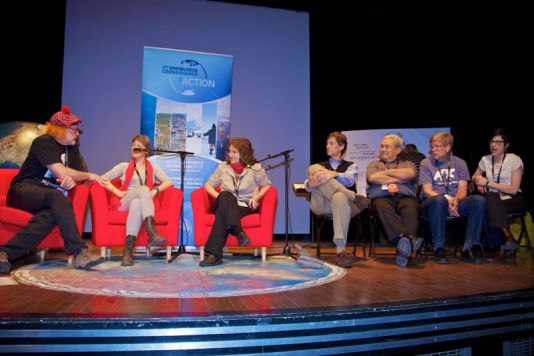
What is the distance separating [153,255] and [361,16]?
491 cm

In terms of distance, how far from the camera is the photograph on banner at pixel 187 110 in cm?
532

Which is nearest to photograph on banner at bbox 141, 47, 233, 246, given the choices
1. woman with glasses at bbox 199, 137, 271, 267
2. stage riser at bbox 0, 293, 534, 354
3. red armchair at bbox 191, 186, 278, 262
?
woman with glasses at bbox 199, 137, 271, 267

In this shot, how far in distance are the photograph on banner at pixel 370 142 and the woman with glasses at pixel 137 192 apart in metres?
3.45

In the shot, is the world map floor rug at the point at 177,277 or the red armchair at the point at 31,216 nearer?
the world map floor rug at the point at 177,277

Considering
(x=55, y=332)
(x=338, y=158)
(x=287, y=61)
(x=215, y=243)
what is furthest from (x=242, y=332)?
(x=287, y=61)

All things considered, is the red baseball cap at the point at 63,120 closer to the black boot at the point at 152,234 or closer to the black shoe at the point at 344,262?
the black boot at the point at 152,234

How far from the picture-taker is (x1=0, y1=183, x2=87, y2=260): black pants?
303cm

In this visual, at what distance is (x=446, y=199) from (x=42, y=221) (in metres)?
3.42

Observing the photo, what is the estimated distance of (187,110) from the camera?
5.45 metres

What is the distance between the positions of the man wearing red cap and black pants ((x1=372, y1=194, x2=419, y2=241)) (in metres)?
2.42

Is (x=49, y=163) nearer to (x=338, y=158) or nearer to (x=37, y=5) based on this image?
(x=338, y=158)

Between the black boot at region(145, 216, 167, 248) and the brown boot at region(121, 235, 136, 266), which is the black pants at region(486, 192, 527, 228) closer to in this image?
the black boot at region(145, 216, 167, 248)

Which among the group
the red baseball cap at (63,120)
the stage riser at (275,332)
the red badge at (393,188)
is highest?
the red baseball cap at (63,120)

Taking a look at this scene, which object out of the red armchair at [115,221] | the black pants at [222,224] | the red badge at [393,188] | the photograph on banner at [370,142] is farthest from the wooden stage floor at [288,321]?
the photograph on banner at [370,142]
